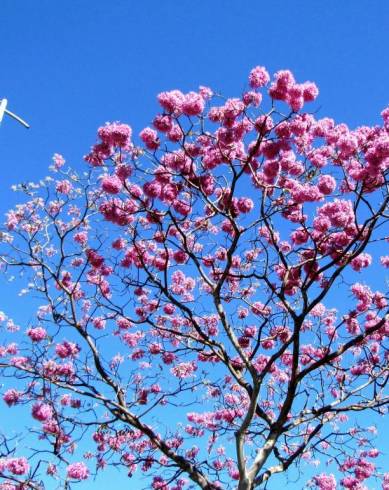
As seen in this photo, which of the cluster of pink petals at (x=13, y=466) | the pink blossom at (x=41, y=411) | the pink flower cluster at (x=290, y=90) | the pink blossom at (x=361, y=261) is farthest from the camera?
the cluster of pink petals at (x=13, y=466)

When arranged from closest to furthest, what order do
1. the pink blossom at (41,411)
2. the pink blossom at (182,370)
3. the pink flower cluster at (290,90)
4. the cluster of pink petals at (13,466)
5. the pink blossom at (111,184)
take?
the pink flower cluster at (290,90) < the pink blossom at (111,184) < the pink blossom at (41,411) < the cluster of pink petals at (13,466) < the pink blossom at (182,370)

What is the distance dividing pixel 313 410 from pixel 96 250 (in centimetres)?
481

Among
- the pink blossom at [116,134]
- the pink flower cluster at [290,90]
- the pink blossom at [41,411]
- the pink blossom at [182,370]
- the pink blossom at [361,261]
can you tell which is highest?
the pink flower cluster at [290,90]

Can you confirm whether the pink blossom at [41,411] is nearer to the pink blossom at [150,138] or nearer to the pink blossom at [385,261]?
the pink blossom at [150,138]

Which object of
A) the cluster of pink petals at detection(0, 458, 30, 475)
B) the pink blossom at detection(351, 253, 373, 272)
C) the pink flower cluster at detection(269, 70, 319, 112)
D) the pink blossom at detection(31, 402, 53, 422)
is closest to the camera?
the pink flower cluster at detection(269, 70, 319, 112)

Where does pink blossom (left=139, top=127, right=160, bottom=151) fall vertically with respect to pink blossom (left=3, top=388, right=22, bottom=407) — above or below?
above

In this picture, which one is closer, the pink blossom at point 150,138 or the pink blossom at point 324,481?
the pink blossom at point 150,138

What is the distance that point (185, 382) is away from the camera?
32.8ft

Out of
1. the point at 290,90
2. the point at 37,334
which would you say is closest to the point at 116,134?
the point at 290,90

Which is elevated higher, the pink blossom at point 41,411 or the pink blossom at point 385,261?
the pink blossom at point 385,261

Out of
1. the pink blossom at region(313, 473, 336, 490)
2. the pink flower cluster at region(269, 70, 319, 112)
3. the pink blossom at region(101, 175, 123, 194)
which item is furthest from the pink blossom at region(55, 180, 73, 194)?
the pink blossom at region(313, 473, 336, 490)

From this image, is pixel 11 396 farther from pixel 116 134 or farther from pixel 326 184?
pixel 326 184

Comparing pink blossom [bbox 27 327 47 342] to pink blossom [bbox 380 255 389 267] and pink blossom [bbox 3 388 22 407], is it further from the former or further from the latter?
pink blossom [bbox 380 255 389 267]

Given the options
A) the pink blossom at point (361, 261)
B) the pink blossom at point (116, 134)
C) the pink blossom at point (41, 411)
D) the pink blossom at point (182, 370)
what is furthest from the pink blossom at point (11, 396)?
the pink blossom at point (361, 261)
